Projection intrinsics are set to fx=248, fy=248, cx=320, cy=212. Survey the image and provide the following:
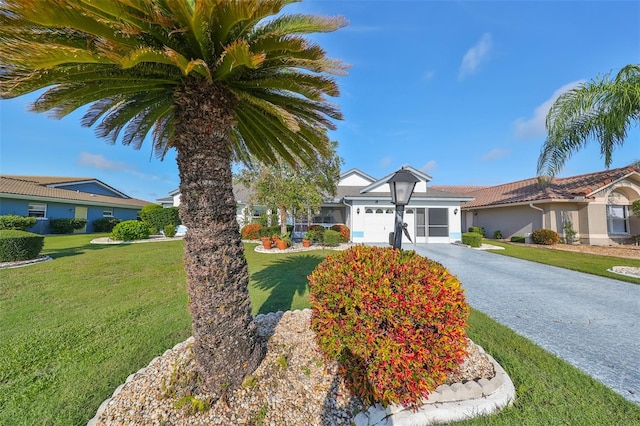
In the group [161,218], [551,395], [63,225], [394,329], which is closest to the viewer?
[394,329]

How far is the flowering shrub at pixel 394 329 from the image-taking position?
2.53 metres

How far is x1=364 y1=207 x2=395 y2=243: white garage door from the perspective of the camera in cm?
1711

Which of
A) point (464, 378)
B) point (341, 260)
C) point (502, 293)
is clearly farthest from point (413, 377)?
point (502, 293)

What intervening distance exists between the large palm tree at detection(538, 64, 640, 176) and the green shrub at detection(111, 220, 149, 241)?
82.9 ft

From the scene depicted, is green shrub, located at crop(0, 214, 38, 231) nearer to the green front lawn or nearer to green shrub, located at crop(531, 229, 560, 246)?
the green front lawn

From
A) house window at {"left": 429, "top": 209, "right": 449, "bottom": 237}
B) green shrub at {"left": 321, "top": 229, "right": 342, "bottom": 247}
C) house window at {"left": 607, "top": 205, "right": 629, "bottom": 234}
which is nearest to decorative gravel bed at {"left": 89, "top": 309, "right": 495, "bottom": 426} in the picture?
green shrub at {"left": 321, "top": 229, "right": 342, "bottom": 247}

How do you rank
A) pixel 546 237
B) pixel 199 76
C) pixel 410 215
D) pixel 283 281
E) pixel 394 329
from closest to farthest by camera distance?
1. pixel 394 329
2. pixel 199 76
3. pixel 283 281
4. pixel 546 237
5. pixel 410 215

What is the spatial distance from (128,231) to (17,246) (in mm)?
7776

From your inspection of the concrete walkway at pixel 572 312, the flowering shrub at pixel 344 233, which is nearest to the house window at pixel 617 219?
the concrete walkway at pixel 572 312

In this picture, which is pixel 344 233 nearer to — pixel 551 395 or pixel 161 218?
pixel 551 395

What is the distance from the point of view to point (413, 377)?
2551 millimetres

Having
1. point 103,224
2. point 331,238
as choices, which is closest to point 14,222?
point 103,224

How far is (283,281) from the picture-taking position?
759 cm

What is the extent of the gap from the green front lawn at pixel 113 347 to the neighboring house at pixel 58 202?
1755cm
